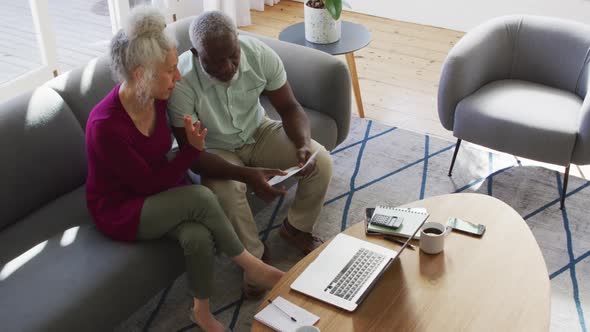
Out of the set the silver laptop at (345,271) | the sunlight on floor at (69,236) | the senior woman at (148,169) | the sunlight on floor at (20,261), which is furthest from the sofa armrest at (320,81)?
the sunlight on floor at (20,261)

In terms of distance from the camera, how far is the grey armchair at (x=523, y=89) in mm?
2893

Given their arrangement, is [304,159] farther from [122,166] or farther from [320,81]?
[122,166]

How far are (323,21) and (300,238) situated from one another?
1218 millimetres

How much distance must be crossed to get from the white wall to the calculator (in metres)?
2.91

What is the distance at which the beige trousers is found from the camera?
2.57 m

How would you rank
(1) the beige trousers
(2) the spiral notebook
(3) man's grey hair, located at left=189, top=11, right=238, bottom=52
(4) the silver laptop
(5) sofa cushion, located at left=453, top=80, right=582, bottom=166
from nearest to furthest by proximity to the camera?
(4) the silver laptop
(2) the spiral notebook
(3) man's grey hair, located at left=189, top=11, right=238, bottom=52
(1) the beige trousers
(5) sofa cushion, located at left=453, top=80, right=582, bottom=166

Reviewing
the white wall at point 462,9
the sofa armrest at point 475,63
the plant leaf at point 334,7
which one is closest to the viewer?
the sofa armrest at point 475,63

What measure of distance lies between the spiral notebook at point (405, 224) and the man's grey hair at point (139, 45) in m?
0.88

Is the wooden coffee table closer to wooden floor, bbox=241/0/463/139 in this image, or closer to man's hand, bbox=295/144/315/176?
man's hand, bbox=295/144/315/176

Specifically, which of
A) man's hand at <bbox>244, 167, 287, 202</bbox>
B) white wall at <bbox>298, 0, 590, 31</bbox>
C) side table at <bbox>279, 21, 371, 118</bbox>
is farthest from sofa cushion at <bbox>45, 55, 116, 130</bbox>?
white wall at <bbox>298, 0, 590, 31</bbox>

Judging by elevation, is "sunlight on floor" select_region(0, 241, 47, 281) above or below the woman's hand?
below

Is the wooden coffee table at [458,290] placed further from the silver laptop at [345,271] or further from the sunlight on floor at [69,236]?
the sunlight on floor at [69,236]

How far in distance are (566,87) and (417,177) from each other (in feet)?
2.71

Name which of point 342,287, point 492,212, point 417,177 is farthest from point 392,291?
point 417,177
